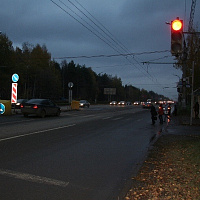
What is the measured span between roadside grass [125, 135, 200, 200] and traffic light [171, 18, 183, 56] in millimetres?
3269

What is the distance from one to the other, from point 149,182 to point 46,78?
208 feet

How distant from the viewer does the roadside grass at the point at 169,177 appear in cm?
448

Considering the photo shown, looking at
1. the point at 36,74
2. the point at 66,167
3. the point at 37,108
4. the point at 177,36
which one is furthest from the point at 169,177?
the point at 36,74

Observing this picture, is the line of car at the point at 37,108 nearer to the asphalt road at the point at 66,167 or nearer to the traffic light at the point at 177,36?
the asphalt road at the point at 66,167

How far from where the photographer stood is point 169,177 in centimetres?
548

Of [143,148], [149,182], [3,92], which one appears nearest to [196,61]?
[143,148]

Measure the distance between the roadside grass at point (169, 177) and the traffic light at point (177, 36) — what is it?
10.7 feet

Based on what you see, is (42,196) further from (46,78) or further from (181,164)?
(46,78)

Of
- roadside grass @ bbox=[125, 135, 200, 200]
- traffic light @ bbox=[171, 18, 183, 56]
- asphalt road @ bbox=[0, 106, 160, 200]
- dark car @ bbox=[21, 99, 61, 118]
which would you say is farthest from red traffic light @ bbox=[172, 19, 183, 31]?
dark car @ bbox=[21, 99, 61, 118]

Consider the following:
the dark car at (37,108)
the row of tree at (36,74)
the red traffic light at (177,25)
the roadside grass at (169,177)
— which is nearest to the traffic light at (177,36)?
the red traffic light at (177,25)

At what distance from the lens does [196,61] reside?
2889 centimetres

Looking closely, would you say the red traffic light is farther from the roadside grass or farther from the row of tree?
the row of tree

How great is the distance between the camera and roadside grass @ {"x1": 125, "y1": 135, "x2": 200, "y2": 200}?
448cm

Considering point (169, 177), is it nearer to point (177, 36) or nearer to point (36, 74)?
point (177, 36)
